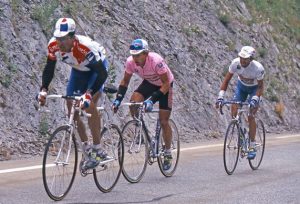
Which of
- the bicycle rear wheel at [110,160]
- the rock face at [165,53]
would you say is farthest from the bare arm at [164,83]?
the rock face at [165,53]

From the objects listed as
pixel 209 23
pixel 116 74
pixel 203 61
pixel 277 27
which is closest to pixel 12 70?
pixel 116 74

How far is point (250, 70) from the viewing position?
1191 centimetres

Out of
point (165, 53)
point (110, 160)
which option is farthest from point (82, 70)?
point (165, 53)

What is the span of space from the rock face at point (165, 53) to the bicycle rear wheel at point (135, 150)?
8.59 feet

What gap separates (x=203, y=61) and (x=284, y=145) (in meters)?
5.50

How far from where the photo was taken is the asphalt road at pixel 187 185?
8.52m

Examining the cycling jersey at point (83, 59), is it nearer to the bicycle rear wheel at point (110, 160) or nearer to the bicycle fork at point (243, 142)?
the bicycle rear wheel at point (110, 160)

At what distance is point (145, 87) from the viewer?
1026 centimetres

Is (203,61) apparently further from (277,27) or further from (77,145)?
(77,145)

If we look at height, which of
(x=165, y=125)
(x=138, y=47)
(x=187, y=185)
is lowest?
(x=187, y=185)

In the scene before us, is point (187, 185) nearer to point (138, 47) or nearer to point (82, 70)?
point (138, 47)

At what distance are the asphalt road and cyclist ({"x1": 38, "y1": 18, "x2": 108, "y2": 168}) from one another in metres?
0.63

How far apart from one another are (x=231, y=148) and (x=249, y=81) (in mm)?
1344

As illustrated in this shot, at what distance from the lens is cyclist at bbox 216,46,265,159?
11.6 meters
